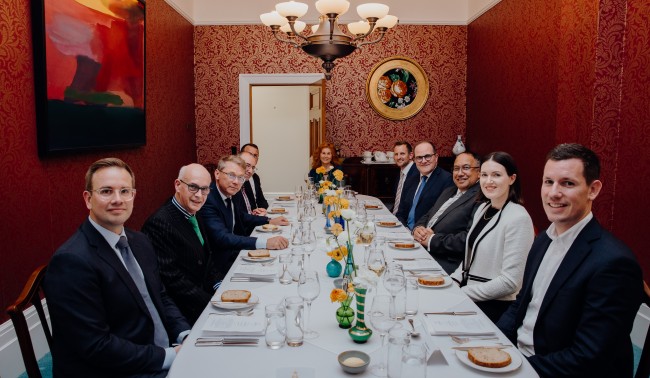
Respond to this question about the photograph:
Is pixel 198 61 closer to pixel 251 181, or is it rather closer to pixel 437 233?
pixel 251 181

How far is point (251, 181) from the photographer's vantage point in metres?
5.65

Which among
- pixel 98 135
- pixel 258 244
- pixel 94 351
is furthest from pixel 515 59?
pixel 94 351

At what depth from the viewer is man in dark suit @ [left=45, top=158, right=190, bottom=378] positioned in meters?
1.71

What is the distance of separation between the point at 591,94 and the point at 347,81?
402 cm

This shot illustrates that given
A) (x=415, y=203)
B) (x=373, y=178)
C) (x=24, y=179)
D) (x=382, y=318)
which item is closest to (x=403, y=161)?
(x=415, y=203)

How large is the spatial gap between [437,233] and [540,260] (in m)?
1.60

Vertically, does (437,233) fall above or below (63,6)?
below

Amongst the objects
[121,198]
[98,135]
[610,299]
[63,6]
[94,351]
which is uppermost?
[63,6]

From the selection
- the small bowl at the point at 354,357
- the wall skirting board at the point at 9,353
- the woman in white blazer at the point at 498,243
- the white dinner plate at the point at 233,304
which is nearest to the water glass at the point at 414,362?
Result: the small bowl at the point at 354,357

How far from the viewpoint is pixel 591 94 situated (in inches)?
148

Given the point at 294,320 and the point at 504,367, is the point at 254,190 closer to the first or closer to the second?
the point at 294,320

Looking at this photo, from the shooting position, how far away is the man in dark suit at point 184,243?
2.62 metres

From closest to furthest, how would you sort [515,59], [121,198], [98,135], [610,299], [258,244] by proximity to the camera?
[610,299] < [121,198] < [258,244] < [98,135] < [515,59]

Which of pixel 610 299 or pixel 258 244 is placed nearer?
pixel 610 299
